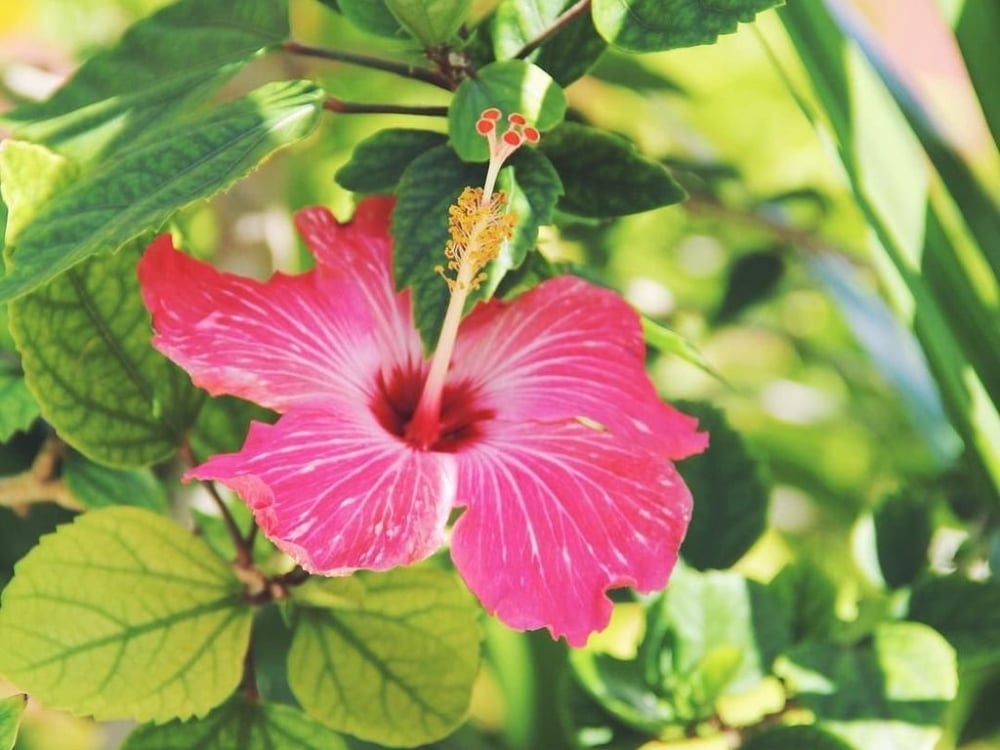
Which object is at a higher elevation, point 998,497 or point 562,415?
point 562,415

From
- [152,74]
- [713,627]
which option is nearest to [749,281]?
[713,627]

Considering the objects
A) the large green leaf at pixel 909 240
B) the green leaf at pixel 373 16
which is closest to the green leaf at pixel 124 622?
the green leaf at pixel 373 16

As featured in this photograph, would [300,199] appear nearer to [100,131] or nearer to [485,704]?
[485,704]

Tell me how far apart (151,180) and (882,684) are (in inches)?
14.4

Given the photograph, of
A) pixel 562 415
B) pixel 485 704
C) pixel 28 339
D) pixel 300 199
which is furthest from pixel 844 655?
pixel 300 199

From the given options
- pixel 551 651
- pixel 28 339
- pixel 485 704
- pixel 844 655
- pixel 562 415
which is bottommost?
pixel 485 704

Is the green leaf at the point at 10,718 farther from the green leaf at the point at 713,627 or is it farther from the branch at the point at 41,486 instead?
the green leaf at the point at 713,627

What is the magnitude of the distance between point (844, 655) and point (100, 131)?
0.40 m

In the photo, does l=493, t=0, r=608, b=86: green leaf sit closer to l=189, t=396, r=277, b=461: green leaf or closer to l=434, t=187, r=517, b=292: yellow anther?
l=434, t=187, r=517, b=292: yellow anther

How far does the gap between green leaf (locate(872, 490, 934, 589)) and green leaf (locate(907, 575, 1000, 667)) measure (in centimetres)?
5

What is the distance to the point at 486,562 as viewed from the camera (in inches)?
16.9

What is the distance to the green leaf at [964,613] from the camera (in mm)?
603

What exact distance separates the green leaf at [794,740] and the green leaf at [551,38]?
11.5 inches

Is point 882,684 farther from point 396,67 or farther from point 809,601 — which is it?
point 396,67
